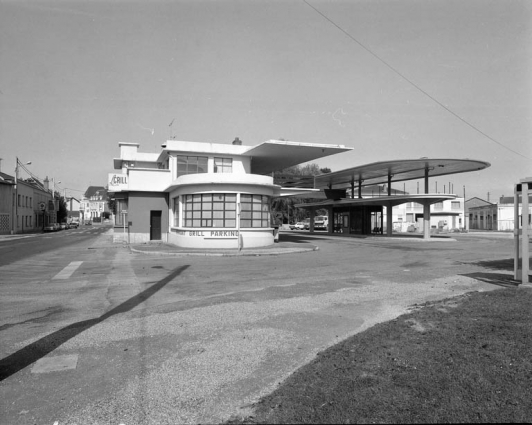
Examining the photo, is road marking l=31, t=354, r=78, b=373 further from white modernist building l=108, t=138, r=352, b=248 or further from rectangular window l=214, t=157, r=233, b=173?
rectangular window l=214, t=157, r=233, b=173

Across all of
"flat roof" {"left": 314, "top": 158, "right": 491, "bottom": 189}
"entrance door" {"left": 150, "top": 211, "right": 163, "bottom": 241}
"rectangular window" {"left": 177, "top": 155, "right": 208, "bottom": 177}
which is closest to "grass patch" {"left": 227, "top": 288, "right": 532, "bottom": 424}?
"rectangular window" {"left": 177, "top": 155, "right": 208, "bottom": 177}

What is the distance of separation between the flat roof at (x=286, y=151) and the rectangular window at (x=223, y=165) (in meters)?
1.47

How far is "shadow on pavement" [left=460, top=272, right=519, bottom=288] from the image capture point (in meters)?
10.1

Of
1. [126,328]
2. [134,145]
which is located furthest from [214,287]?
[134,145]

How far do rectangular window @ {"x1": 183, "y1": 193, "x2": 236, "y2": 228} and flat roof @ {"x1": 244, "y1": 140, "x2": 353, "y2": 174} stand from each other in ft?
16.9

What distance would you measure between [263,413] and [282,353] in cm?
171

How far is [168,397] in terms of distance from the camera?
4020 mm

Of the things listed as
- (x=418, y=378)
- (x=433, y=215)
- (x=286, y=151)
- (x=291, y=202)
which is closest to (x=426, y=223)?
(x=286, y=151)

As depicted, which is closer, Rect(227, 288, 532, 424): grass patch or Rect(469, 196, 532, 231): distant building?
Rect(227, 288, 532, 424): grass patch

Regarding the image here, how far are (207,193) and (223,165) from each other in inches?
224

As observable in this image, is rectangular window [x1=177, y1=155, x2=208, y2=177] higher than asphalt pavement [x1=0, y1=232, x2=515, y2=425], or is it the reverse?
rectangular window [x1=177, y1=155, x2=208, y2=177]

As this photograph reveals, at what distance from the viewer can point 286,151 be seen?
28.8m

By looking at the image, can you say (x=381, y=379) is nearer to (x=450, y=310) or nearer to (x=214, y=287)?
(x=450, y=310)

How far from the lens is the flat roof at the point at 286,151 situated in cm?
2719
